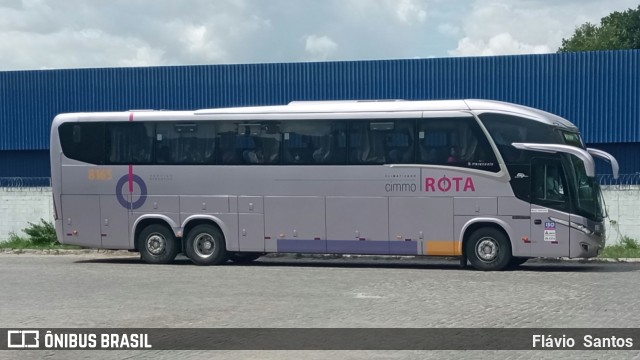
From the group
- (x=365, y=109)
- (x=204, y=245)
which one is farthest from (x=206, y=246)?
(x=365, y=109)

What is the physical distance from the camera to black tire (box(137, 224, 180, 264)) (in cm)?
2383

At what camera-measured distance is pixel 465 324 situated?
13.2 metres

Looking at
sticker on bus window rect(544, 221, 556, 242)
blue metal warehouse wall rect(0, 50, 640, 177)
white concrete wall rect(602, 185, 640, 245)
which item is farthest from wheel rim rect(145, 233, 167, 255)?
white concrete wall rect(602, 185, 640, 245)

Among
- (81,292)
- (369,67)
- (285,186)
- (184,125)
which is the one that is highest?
(369,67)

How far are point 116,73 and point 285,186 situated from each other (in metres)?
14.8

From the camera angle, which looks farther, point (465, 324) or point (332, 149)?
point (332, 149)

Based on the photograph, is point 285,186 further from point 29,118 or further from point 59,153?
point 29,118

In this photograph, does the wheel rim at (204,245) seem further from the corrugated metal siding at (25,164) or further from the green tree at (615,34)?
the green tree at (615,34)

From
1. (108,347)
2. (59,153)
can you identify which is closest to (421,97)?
(59,153)

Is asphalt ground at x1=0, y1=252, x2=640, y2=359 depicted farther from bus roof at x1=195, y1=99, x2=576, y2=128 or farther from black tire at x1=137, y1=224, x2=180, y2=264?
bus roof at x1=195, y1=99, x2=576, y2=128

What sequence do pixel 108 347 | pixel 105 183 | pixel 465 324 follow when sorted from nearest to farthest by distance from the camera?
pixel 108 347 < pixel 465 324 < pixel 105 183

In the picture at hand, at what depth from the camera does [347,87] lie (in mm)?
33188

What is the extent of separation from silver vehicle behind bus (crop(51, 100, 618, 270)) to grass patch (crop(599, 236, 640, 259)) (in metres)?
4.00

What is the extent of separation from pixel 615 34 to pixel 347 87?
159ft
